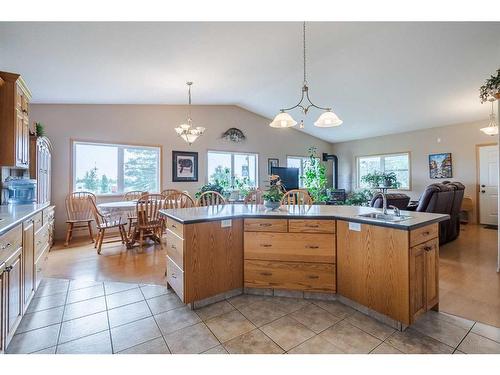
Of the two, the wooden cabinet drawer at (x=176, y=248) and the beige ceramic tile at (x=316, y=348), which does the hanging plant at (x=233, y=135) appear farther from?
the beige ceramic tile at (x=316, y=348)

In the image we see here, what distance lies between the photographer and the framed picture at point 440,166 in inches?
254

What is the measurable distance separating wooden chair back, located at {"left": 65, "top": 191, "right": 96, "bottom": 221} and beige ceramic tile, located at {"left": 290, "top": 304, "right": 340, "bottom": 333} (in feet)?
14.1

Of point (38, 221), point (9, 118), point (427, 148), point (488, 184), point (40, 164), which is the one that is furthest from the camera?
point (427, 148)

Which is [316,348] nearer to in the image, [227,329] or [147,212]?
[227,329]

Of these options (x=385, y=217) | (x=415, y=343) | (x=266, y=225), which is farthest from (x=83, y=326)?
(x=385, y=217)

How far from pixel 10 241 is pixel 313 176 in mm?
7339

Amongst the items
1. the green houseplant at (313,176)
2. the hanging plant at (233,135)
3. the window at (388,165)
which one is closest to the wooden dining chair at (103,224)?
the hanging plant at (233,135)

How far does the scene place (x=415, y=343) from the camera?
1.67 m

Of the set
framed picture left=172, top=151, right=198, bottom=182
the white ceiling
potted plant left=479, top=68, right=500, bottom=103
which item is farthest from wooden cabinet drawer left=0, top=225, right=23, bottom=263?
potted plant left=479, top=68, right=500, bottom=103

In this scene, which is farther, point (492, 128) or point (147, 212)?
point (492, 128)

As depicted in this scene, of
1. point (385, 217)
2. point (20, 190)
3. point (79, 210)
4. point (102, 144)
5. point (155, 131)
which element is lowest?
point (79, 210)

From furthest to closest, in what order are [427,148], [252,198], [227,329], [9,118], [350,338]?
[427,148] → [252,198] → [9,118] → [227,329] → [350,338]

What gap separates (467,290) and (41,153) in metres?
5.67
